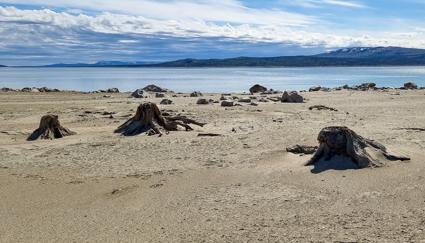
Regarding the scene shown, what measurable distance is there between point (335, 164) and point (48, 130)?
712cm

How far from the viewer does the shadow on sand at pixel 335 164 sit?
20.7ft

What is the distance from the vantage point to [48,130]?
1038 cm

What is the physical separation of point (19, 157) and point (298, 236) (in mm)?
6249

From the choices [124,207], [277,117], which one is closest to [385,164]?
[124,207]

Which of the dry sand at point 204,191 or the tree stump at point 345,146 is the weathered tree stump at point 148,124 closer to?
the dry sand at point 204,191

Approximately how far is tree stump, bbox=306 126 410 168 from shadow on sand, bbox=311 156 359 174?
0.06 metres

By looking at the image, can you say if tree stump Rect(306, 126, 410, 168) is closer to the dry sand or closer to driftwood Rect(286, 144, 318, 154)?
the dry sand

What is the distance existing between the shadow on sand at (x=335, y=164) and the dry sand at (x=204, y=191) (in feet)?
0.05

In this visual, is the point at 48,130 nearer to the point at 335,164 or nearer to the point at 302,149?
the point at 302,149

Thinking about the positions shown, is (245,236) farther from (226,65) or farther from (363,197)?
(226,65)

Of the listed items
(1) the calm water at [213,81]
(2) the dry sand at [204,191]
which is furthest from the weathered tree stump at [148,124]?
(1) the calm water at [213,81]

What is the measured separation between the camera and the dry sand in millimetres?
4348

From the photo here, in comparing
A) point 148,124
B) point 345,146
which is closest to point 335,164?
point 345,146

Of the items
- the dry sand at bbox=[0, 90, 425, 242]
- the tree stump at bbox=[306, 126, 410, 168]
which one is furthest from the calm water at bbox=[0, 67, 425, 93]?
the tree stump at bbox=[306, 126, 410, 168]
